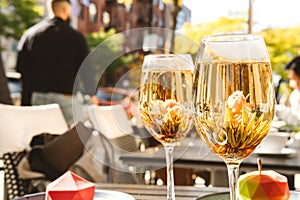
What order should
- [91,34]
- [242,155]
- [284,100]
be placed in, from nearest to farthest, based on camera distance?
[242,155], [284,100], [91,34]

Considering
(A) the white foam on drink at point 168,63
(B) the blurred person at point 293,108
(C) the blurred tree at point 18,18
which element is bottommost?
(B) the blurred person at point 293,108

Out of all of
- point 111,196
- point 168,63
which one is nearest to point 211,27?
point 168,63

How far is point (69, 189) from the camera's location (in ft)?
2.61

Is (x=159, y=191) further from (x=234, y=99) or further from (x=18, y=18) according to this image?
(x=18, y=18)

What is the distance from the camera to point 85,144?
7.34 ft

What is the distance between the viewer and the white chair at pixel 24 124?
1.87m

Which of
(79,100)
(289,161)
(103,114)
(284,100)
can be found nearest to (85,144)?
(103,114)

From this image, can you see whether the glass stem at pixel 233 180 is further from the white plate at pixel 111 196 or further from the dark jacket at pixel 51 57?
the dark jacket at pixel 51 57

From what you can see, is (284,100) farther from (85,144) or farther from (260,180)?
(260,180)

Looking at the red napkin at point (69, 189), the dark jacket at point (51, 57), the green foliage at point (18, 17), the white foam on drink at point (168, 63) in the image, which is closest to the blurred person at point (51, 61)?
the dark jacket at point (51, 57)

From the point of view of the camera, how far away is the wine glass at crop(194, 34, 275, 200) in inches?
30.2

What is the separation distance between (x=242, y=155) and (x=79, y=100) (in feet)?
9.27

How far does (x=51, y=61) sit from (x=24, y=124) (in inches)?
75.0

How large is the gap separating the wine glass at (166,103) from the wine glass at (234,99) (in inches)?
8.1
